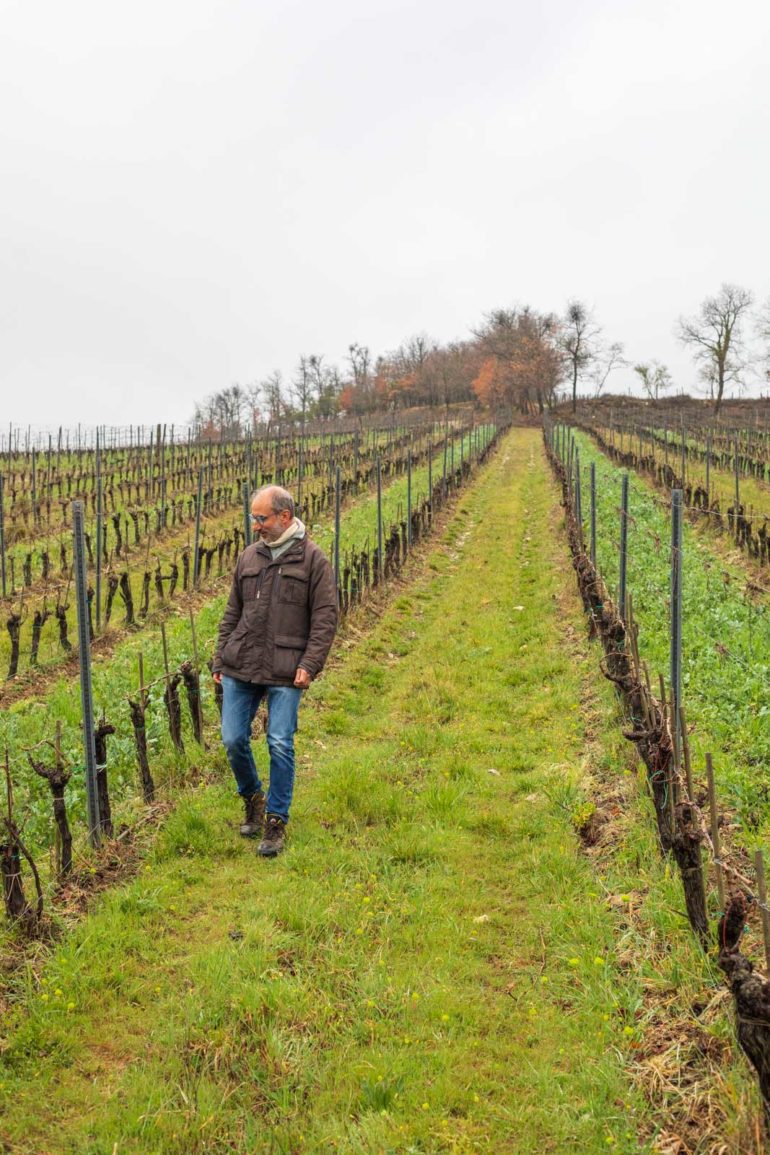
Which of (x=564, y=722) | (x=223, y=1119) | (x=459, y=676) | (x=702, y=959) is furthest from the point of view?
(x=459, y=676)

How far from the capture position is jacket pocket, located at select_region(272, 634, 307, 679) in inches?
170

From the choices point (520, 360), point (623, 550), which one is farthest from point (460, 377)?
point (623, 550)

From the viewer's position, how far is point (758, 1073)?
94.8 inches

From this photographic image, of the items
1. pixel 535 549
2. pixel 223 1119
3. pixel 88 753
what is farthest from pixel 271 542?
pixel 535 549

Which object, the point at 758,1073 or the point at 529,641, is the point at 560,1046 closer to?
the point at 758,1073

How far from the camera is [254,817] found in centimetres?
461

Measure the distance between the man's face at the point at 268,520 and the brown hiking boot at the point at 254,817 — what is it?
1.49 m

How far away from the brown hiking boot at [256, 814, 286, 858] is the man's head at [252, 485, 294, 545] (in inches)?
60.1

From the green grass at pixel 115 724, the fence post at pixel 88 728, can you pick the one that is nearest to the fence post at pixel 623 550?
the green grass at pixel 115 724

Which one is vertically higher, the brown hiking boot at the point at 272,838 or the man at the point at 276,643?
the man at the point at 276,643

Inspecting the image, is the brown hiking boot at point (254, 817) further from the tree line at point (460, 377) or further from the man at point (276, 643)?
the tree line at point (460, 377)

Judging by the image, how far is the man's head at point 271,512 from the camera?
14.4 ft

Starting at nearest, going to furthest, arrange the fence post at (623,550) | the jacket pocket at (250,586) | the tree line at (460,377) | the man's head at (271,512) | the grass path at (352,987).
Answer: the grass path at (352,987) → the man's head at (271,512) → the jacket pocket at (250,586) → the fence post at (623,550) → the tree line at (460,377)

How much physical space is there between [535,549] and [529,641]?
5.96 metres
